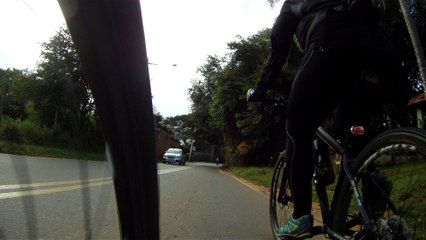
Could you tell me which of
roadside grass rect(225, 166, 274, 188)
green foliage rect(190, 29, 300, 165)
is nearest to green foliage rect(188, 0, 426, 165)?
green foliage rect(190, 29, 300, 165)

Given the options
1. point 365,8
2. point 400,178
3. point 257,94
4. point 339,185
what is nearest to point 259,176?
point 257,94

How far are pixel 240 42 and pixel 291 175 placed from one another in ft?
107

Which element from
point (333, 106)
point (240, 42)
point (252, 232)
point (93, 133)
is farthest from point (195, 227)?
point (240, 42)

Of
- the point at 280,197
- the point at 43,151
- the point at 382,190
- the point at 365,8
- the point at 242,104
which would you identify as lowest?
the point at 280,197

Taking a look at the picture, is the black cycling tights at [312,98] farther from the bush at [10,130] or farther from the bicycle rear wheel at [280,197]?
the bush at [10,130]

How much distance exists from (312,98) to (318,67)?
168mm

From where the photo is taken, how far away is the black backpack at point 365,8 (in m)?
2.12

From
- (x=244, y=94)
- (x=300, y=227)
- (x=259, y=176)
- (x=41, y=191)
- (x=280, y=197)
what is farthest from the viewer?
(x=244, y=94)

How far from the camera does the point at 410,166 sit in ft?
5.88

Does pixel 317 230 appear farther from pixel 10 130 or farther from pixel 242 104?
pixel 242 104

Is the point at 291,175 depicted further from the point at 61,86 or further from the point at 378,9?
the point at 61,86

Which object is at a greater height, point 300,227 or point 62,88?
point 62,88

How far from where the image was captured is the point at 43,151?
1.17 metres

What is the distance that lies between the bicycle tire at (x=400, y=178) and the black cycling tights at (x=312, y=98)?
388 millimetres
